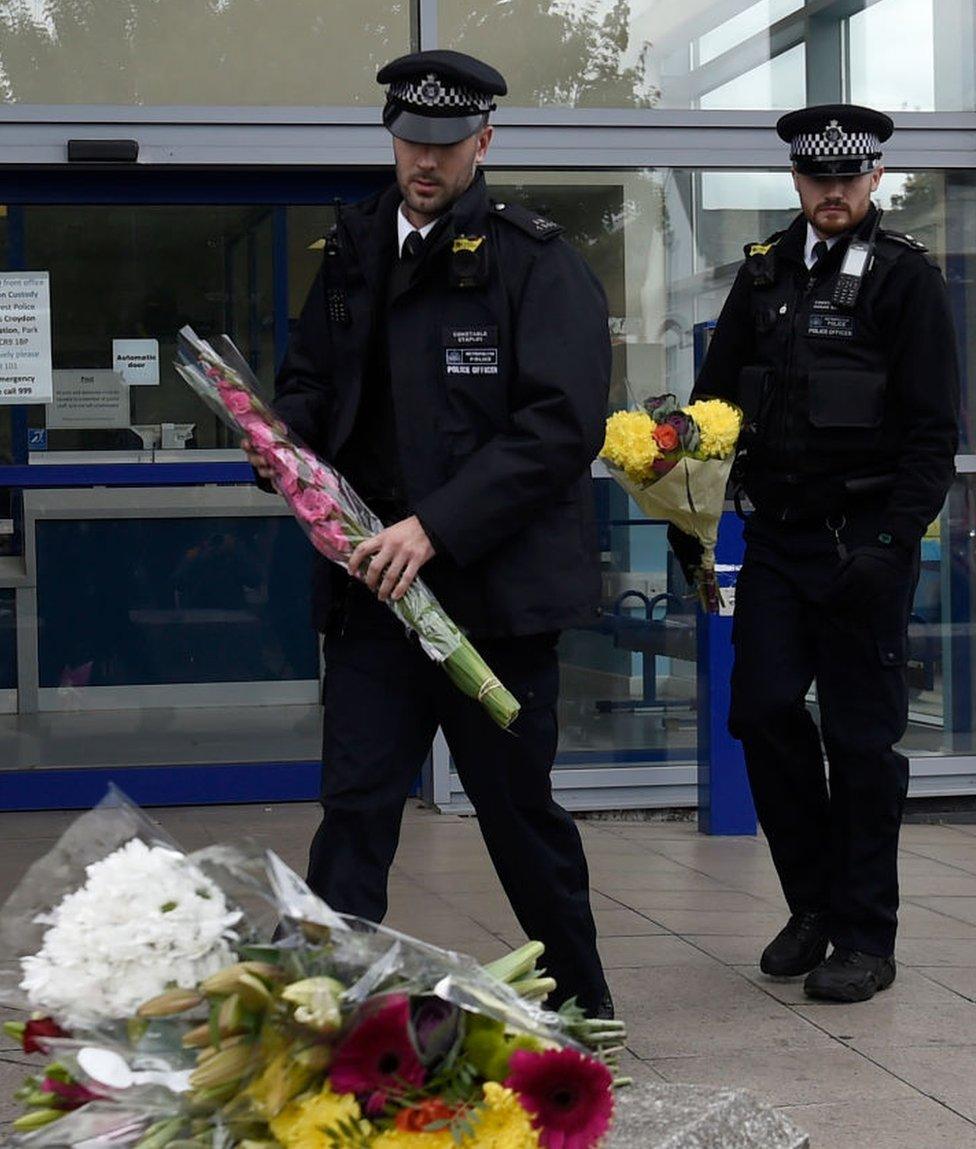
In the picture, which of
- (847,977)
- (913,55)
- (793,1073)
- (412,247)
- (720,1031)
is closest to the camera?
(412,247)

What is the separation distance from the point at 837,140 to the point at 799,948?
6.54 ft

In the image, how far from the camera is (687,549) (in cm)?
498

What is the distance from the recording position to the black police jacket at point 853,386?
15.2 ft

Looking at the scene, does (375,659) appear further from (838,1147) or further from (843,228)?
(843,228)

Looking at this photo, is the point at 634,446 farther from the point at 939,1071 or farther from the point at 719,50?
the point at 719,50

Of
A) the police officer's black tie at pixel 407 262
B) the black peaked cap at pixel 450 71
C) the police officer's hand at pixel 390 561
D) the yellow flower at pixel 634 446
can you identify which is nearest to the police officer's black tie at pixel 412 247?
the police officer's black tie at pixel 407 262

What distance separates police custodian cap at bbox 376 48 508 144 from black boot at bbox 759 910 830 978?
223 centimetres

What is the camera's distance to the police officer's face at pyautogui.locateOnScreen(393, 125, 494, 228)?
3.84 metres

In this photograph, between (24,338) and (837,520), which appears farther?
(24,338)

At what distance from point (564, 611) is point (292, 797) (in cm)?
392

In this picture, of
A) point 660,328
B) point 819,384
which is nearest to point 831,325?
point 819,384

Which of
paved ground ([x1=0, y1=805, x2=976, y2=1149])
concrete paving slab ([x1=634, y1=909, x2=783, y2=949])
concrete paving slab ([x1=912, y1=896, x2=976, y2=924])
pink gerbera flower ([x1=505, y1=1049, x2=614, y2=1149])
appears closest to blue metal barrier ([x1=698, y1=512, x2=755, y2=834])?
paved ground ([x1=0, y1=805, x2=976, y2=1149])

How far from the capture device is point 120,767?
753 cm

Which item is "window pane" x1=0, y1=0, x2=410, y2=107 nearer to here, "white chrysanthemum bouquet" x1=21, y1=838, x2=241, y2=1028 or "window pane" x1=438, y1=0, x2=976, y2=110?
"window pane" x1=438, y1=0, x2=976, y2=110
